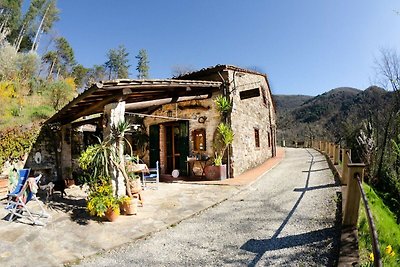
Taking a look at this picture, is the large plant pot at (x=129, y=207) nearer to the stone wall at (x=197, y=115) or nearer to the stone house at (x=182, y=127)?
the stone house at (x=182, y=127)

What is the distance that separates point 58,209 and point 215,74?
695 centimetres

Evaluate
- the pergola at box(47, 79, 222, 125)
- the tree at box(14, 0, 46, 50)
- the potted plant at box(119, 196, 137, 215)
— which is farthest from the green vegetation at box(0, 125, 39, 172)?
the tree at box(14, 0, 46, 50)

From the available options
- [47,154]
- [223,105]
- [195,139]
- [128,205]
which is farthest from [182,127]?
[128,205]

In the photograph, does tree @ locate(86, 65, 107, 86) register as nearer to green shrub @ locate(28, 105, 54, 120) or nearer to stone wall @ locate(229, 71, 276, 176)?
green shrub @ locate(28, 105, 54, 120)

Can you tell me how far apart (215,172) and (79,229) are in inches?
212

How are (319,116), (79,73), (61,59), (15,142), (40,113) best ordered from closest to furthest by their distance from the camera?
(15,142)
(40,113)
(61,59)
(79,73)
(319,116)

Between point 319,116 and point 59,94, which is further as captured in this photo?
point 319,116

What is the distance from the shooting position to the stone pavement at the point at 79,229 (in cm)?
403

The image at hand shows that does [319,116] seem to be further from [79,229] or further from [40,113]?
[79,229]

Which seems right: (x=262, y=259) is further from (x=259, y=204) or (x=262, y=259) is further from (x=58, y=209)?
(x=58, y=209)

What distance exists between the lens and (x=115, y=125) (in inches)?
233

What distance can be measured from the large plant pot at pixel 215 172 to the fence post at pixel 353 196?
219 inches

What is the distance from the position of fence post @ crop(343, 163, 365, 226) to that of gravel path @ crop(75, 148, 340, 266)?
29 cm

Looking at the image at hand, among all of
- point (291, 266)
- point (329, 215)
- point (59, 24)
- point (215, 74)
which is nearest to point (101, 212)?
point (291, 266)
